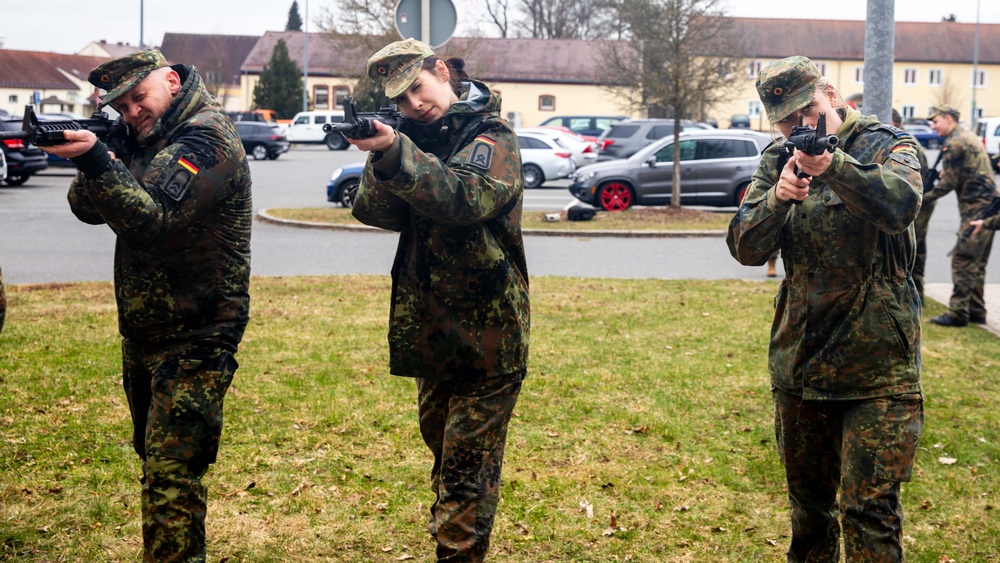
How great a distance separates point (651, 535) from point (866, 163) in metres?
2.04

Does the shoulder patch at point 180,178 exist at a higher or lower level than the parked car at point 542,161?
lower

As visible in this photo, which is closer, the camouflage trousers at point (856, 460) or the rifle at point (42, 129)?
the rifle at point (42, 129)

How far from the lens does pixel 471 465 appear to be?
3746 millimetres

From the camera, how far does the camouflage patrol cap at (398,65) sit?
356 cm

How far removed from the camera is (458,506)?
3725mm

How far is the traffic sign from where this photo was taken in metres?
8.27

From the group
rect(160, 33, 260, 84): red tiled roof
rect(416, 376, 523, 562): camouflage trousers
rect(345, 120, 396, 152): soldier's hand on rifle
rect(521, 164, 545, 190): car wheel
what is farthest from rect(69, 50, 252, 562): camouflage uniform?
rect(160, 33, 260, 84): red tiled roof

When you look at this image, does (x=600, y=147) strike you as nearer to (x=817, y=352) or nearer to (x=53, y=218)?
(x=53, y=218)

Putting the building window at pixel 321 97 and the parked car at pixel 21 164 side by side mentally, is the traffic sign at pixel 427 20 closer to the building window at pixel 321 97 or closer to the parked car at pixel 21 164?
the parked car at pixel 21 164

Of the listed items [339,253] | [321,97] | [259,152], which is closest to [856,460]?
[339,253]

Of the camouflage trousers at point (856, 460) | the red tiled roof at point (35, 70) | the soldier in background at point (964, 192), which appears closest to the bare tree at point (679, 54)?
the soldier in background at point (964, 192)

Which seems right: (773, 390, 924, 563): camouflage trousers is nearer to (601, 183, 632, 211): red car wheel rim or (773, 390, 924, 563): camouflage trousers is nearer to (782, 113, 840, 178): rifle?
(782, 113, 840, 178): rifle

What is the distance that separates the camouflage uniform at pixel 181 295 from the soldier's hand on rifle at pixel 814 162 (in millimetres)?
1914

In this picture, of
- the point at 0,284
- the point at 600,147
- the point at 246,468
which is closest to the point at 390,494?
the point at 246,468
